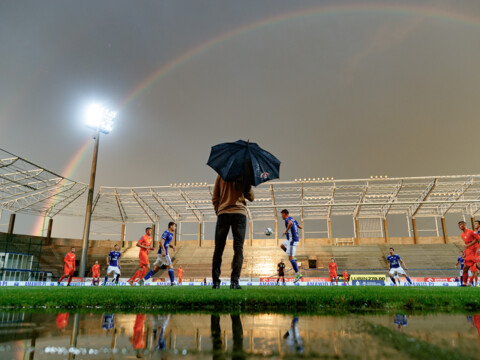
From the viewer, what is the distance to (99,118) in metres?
24.8

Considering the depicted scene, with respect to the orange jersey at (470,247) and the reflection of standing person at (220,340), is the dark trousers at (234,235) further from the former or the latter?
the orange jersey at (470,247)

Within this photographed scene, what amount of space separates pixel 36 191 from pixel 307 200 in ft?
94.4

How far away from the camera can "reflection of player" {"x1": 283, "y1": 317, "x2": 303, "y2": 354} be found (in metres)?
1.39

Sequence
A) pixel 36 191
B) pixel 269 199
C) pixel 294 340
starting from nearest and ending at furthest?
pixel 294 340 → pixel 36 191 → pixel 269 199

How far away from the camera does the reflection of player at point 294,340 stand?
1.39 meters

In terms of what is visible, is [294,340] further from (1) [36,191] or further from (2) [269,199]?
(1) [36,191]

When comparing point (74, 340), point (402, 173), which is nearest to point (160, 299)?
point (74, 340)

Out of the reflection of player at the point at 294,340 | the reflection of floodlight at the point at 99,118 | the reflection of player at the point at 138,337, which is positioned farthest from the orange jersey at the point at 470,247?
the reflection of floodlight at the point at 99,118

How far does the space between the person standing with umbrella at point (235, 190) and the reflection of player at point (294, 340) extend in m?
4.05

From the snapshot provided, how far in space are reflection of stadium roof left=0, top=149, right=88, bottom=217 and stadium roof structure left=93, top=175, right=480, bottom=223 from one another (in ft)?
11.3

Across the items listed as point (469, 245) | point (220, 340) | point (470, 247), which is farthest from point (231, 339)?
point (470, 247)

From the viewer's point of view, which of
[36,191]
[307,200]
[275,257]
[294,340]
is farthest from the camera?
[307,200]

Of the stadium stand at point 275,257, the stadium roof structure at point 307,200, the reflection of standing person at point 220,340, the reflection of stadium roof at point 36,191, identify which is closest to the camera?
the reflection of standing person at point 220,340

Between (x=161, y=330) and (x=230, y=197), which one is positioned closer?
(x=161, y=330)
